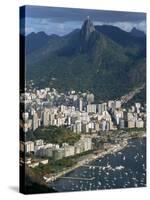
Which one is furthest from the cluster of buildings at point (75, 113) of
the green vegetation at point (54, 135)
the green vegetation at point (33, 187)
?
the green vegetation at point (33, 187)

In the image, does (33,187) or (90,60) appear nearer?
(33,187)

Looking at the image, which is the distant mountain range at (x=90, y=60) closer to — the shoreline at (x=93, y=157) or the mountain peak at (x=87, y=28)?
the mountain peak at (x=87, y=28)

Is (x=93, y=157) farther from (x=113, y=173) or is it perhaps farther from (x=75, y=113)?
(x=75, y=113)

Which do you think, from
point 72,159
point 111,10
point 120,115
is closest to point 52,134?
point 72,159

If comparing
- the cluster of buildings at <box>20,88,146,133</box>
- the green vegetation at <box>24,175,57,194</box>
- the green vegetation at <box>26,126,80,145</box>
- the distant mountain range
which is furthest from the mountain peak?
the green vegetation at <box>24,175,57,194</box>

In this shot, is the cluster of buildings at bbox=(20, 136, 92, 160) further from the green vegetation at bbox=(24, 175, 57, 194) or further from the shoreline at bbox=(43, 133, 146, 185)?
the green vegetation at bbox=(24, 175, 57, 194)

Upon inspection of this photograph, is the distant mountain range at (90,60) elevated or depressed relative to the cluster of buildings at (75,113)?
elevated

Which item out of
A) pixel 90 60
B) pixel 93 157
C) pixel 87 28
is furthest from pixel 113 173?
pixel 87 28
